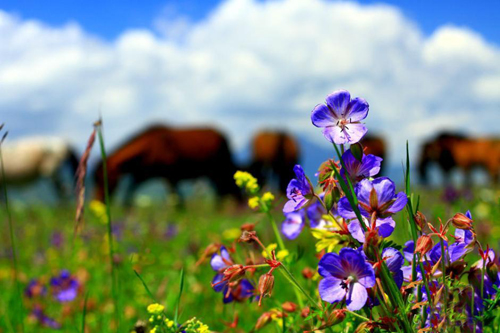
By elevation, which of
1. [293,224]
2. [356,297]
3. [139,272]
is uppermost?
[293,224]

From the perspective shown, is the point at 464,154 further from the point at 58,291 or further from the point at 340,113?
the point at 340,113

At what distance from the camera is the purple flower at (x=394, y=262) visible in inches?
44.6

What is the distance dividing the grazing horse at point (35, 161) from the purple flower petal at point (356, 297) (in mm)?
23715

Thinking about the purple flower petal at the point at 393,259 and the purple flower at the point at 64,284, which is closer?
the purple flower petal at the point at 393,259

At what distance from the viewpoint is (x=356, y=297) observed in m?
1.05

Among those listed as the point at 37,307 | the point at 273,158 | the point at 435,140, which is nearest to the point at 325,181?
the point at 37,307

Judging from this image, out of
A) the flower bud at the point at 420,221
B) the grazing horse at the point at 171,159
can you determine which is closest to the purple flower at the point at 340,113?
the flower bud at the point at 420,221

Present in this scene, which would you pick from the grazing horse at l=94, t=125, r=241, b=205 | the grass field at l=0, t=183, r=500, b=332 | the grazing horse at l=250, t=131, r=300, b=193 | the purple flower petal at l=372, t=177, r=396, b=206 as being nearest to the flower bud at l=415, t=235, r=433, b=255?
the purple flower petal at l=372, t=177, r=396, b=206

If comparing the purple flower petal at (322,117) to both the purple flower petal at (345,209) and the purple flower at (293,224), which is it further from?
the purple flower at (293,224)

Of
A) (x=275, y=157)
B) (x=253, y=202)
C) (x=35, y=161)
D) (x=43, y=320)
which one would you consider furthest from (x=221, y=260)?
(x=35, y=161)

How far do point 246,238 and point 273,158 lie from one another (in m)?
20.8

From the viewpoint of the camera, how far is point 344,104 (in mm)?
1145

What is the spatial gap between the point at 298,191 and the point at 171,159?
54.4 ft

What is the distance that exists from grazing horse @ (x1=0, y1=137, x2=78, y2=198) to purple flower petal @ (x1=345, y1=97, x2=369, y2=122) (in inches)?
931
